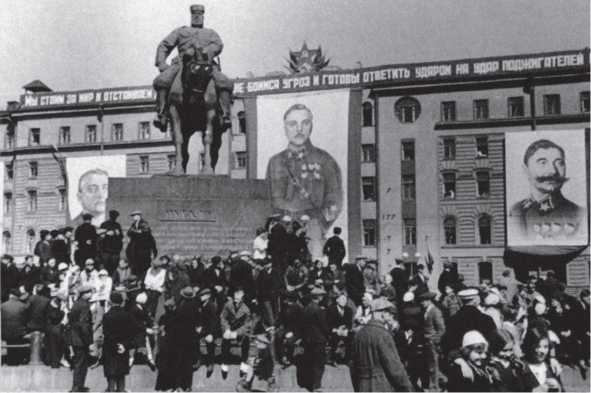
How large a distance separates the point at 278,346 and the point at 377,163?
189ft

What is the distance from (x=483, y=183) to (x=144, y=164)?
28651mm

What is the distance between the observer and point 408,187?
71.6 meters

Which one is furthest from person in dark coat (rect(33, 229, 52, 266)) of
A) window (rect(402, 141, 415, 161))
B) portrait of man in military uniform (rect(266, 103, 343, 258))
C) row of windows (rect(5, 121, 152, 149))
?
row of windows (rect(5, 121, 152, 149))

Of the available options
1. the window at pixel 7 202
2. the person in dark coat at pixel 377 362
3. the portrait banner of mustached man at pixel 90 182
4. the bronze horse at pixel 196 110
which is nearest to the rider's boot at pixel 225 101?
the bronze horse at pixel 196 110

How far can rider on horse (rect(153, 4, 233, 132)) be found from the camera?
20.8 meters

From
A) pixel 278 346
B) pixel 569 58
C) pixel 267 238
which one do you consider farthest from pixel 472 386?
pixel 569 58

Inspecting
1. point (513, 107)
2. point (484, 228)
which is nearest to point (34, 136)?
point (484, 228)

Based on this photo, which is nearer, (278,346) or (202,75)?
(278,346)

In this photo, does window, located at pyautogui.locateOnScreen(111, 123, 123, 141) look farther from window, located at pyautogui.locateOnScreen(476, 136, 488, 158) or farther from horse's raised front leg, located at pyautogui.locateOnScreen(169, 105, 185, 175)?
horse's raised front leg, located at pyautogui.locateOnScreen(169, 105, 185, 175)

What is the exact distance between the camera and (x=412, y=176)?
71.8 metres

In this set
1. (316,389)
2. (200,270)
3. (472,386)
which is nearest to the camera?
(472,386)

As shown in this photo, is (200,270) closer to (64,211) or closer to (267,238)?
(267,238)

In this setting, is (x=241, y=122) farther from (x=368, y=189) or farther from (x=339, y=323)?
(x=339, y=323)

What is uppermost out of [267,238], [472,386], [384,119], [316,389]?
[384,119]
